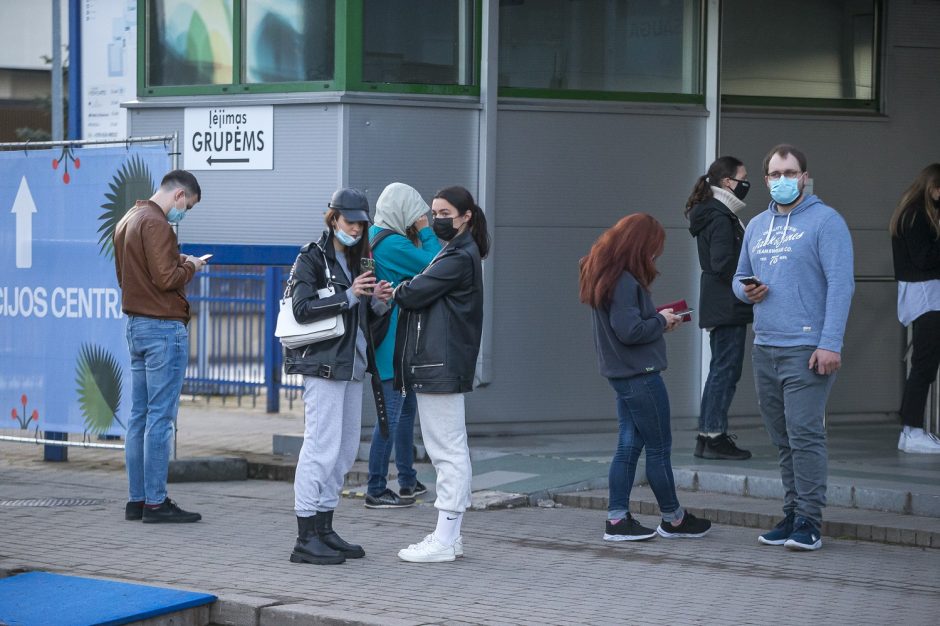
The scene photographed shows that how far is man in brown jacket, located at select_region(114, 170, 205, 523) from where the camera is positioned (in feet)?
28.2

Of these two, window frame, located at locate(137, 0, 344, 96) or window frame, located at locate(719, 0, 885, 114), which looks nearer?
window frame, located at locate(137, 0, 344, 96)

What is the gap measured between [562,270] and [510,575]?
14.5 feet

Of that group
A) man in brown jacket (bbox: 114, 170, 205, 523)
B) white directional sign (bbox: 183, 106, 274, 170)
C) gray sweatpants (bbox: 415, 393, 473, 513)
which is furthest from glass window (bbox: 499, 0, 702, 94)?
gray sweatpants (bbox: 415, 393, 473, 513)

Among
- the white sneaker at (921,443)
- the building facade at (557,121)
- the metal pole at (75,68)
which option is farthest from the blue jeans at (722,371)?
the metal pole at (75,68)

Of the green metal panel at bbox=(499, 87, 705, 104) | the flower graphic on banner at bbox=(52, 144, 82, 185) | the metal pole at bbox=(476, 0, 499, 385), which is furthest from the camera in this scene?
the green metal panel at bbox=(499, 87, 705, 104)

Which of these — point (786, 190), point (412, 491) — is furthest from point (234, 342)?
point (786, 190)

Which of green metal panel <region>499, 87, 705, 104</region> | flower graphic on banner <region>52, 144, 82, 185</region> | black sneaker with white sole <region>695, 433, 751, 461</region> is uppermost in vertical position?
green metal panel <region>499, 87, 705, 104</region>

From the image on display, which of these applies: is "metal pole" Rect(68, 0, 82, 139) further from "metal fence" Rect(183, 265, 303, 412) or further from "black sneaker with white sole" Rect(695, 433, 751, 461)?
"black sneaker with white sole" Rect(695, 433, 751, 461)

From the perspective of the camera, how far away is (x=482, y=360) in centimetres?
1108

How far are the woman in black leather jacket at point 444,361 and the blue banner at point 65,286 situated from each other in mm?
3244

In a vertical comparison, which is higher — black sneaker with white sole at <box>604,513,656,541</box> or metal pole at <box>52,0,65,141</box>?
metal pole at <box>52,0,65,141</box>

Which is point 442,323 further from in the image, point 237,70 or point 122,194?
point 237,70

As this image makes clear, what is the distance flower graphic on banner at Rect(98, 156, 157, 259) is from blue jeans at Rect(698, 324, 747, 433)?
3833 millimetres

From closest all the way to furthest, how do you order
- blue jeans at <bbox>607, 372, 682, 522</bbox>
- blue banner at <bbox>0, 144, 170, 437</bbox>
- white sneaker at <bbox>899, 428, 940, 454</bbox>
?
blue jeans at <bbox>607, 372, 682, 522</bbox>
blue banner at <bbox>0, 144, 170, 437</bbox>
white sneaker at <bbox>899, 428, 940, 454</bbox>
